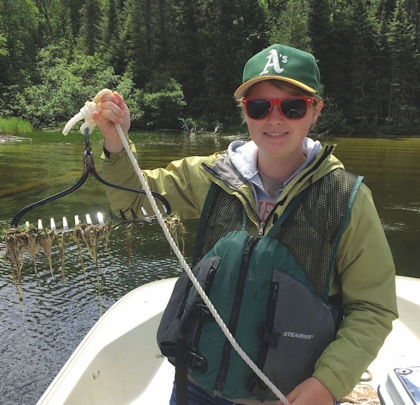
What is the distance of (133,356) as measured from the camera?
8.58 feet

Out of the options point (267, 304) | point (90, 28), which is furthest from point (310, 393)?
point (90, 28)

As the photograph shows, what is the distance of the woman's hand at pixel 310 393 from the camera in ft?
4.12

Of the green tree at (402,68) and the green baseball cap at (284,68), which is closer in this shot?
the green baseball cap at (284,68)

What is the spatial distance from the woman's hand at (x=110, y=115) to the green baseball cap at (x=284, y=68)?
0.40m

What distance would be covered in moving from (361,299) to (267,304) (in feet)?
0.95

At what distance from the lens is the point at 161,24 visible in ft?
122

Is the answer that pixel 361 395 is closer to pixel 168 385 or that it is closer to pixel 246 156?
pixel 168 385

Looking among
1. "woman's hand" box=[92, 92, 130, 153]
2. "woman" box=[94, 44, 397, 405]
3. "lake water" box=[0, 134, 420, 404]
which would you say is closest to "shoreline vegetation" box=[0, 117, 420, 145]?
"lake water" box=[0, 134, 420, 404]

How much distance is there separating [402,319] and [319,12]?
3679 centimetres

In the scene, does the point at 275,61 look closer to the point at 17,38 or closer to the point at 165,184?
the point at 165,184

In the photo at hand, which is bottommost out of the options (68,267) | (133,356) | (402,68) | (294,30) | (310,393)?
(68,267)

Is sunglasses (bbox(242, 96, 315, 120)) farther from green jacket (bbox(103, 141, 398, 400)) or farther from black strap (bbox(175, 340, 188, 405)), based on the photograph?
black strap (bbox(175, 340, 188, 405))

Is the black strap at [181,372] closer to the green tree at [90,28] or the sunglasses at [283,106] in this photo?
the sunglasses at [283,106]

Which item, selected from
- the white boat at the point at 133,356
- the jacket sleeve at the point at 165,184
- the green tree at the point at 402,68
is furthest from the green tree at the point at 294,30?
the jacket sleeve at the point at 165,184
